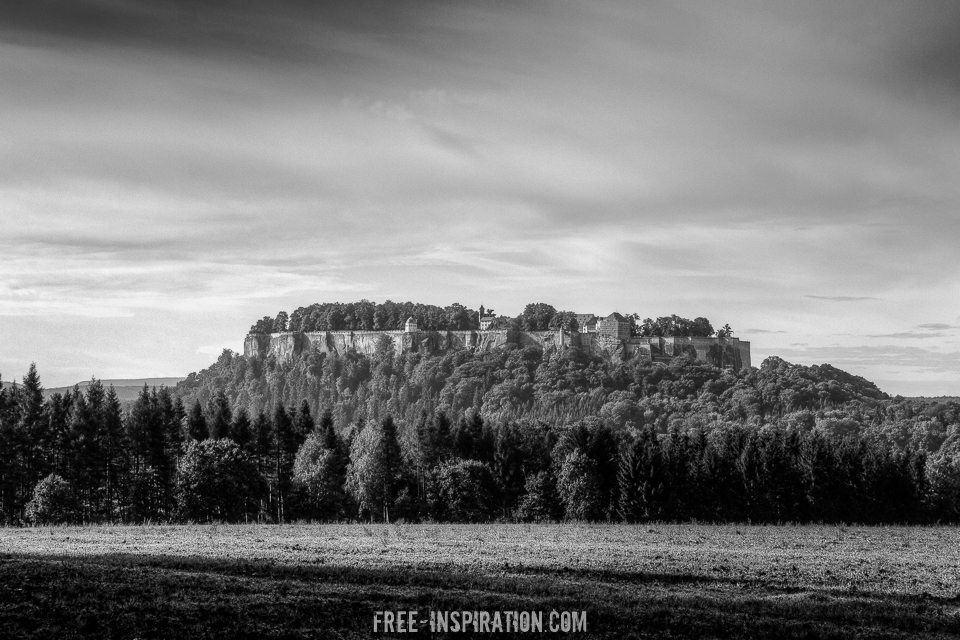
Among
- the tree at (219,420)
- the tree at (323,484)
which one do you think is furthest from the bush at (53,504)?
the tree at (323,484)

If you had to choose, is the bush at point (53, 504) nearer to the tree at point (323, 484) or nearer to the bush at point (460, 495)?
the tree at point (323, 484)

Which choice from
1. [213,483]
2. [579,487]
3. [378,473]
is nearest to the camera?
[213,483]

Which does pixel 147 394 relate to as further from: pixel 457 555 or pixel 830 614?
pixel 830 614

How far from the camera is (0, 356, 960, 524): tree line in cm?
8881

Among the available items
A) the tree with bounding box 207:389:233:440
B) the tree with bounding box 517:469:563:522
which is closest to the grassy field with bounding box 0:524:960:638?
the tree with bounding box 517:469:563:522

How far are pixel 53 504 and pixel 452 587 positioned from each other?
197ft

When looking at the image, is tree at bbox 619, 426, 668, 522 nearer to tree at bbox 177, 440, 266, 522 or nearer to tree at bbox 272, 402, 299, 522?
tree at bbox 272, 402, 299, 522

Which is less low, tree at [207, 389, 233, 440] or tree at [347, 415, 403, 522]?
tree at [207, 389, 233, 440]

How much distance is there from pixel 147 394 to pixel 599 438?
45.5 m

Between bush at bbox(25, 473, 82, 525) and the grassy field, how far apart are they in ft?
112

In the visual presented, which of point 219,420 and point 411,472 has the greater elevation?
point 219,420

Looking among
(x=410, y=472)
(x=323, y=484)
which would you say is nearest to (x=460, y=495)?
(x=410, y=472)

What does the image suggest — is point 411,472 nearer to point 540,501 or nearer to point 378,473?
point 378,473

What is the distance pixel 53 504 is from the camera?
81.4 meters
